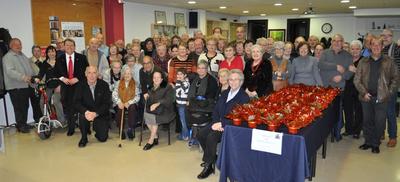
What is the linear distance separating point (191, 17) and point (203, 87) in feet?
23.3

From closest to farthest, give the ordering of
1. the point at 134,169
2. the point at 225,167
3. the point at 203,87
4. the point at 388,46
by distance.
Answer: the point at 225,167 → the point at 134,169 → the point at 203,87 → the point at 388,46

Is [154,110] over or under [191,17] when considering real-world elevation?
under

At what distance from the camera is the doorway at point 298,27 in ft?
48.1

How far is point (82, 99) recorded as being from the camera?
4789mm

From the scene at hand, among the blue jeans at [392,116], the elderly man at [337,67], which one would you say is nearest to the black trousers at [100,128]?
the elderly man at [337,67]

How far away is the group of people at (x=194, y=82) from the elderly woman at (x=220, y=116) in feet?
0.04

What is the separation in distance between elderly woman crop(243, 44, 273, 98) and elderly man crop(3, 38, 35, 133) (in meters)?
3.39

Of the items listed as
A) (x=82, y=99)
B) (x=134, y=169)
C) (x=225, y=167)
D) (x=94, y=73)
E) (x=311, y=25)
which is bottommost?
(x=134, y=169)

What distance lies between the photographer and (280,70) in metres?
4.74

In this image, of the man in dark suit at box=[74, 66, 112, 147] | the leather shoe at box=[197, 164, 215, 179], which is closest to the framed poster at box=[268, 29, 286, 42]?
the man in dark suit at box=[74, 66, 112, 147]

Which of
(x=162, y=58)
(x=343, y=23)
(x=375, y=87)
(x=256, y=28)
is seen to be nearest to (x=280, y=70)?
(x=375, y=87)

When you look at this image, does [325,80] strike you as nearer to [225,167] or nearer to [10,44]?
[225,167]

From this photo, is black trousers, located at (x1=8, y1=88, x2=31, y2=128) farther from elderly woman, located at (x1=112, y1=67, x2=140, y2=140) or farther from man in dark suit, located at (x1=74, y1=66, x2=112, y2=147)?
elderly woman, located at (x1=112, y1=67, x2=140, y2=140)

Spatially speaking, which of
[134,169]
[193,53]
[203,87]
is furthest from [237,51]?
[134,169]
